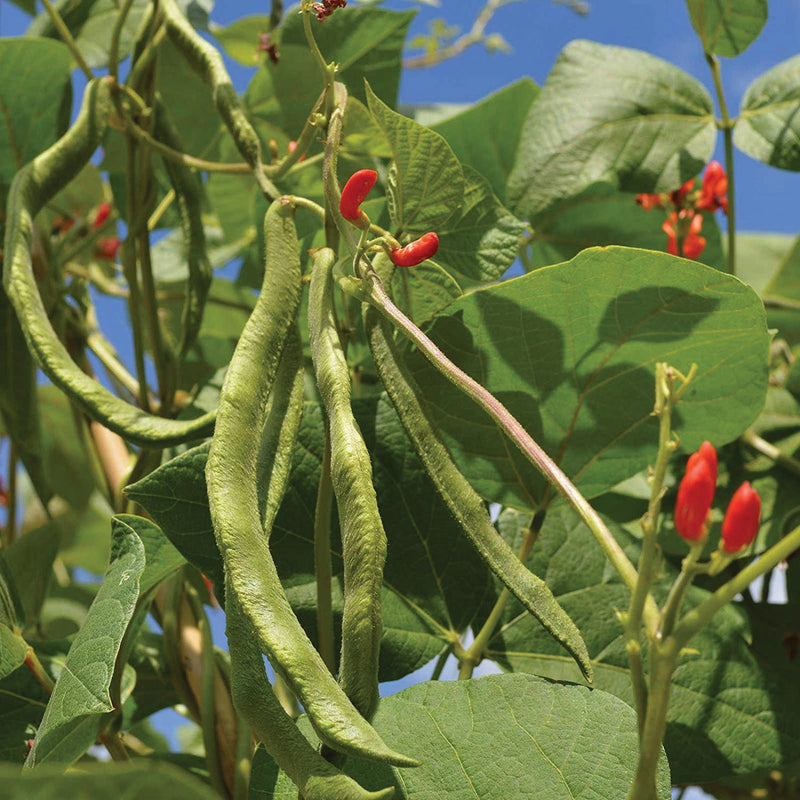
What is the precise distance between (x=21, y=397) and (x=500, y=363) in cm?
51

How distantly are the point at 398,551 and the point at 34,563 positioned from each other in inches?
18.3

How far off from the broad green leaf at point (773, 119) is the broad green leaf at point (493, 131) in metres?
0.26

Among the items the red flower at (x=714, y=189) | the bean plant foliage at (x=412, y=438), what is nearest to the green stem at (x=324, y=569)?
the bean plant foliage at (x=412, y=438)

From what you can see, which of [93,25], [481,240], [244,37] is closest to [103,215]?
[93,25]

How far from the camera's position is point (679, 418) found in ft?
2.60

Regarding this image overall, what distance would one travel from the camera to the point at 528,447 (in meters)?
0.45

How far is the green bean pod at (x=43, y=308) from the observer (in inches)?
26.9

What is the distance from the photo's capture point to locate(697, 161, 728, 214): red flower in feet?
3.96

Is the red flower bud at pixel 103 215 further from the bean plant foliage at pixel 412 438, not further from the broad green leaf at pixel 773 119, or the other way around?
the broad green leaf at pixel 773 119

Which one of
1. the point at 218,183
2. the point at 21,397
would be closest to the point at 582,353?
the point at 21,397

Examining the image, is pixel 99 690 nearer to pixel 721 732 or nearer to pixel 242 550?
pixel 242 550

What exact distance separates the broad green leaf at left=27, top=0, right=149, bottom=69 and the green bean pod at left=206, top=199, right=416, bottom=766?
0.76m

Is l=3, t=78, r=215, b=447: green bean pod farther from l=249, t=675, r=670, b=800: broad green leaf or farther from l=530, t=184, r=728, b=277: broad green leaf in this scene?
l=530, t=184, r=728, b=277: broad green leaf

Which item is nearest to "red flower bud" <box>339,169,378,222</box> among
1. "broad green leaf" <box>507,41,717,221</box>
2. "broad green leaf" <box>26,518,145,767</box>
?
"broad green leaf" <box>26,518,145,767</box>
